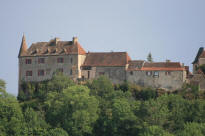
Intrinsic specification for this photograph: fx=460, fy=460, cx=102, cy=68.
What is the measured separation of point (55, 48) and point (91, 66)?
696 cm

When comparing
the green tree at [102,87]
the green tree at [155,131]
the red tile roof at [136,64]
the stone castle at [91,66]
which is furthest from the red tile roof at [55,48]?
the green tree at [155,131]

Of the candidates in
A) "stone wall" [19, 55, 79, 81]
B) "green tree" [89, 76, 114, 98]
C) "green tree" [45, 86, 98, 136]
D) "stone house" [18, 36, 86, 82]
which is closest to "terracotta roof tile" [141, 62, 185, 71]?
"green tree" [89, 76, 114, 98]

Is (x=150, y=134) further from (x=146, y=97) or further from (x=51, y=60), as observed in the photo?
(x=51, y=60)

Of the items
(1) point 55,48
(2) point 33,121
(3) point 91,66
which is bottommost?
(2) point 33,121

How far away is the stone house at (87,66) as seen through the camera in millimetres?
67062

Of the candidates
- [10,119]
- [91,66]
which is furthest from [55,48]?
[10,119]

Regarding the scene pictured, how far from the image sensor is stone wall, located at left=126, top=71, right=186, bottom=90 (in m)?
66.5

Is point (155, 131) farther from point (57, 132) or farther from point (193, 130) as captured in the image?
point (57, 132)

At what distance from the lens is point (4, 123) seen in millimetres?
59562

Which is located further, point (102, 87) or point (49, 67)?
point (49, 67)

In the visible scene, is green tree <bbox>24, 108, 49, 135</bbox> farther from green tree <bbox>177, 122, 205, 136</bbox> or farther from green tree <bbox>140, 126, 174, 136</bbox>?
green tree <bbox>177, 122, 205, 136</bbox>

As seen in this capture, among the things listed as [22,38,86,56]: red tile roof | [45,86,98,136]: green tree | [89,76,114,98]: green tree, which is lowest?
[45,86,98,136]: green tree

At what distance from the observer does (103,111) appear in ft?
210

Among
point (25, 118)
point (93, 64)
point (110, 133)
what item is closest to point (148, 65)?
point (93, 64)
